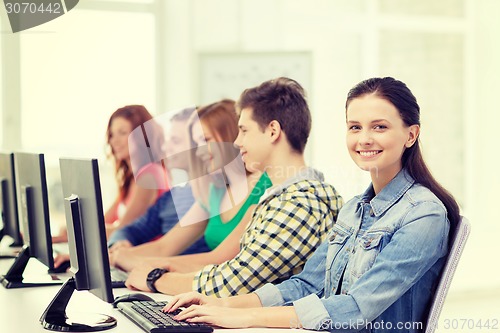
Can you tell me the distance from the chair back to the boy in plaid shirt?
0.46 meters

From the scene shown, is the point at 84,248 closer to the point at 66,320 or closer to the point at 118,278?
the point at 66,320

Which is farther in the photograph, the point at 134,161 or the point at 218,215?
the point at 134,161

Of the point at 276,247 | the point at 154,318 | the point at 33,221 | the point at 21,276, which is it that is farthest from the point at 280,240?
the point at 21,276

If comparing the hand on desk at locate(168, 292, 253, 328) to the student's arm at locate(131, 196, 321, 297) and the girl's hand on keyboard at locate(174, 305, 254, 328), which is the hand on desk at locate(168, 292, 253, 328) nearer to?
the girl's hand on keyboard at locate(174, 305, 254, 328)

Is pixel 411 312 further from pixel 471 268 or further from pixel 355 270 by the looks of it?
pixel 471 268

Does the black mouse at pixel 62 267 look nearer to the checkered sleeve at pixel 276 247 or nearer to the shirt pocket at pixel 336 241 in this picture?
the checkered sleeve at pixel 276 247

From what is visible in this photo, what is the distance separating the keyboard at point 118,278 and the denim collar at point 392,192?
38.4 inches

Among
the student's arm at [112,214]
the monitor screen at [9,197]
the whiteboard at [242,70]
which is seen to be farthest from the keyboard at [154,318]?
the whiteboard at [242,70]

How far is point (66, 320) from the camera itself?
1.96 metres

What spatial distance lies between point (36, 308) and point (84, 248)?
1.33 ft

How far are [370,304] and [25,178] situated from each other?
4.55ft

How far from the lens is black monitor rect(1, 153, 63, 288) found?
2377 mm

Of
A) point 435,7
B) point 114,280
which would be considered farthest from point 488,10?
point 114,280

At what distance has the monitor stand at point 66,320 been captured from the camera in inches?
73.1
